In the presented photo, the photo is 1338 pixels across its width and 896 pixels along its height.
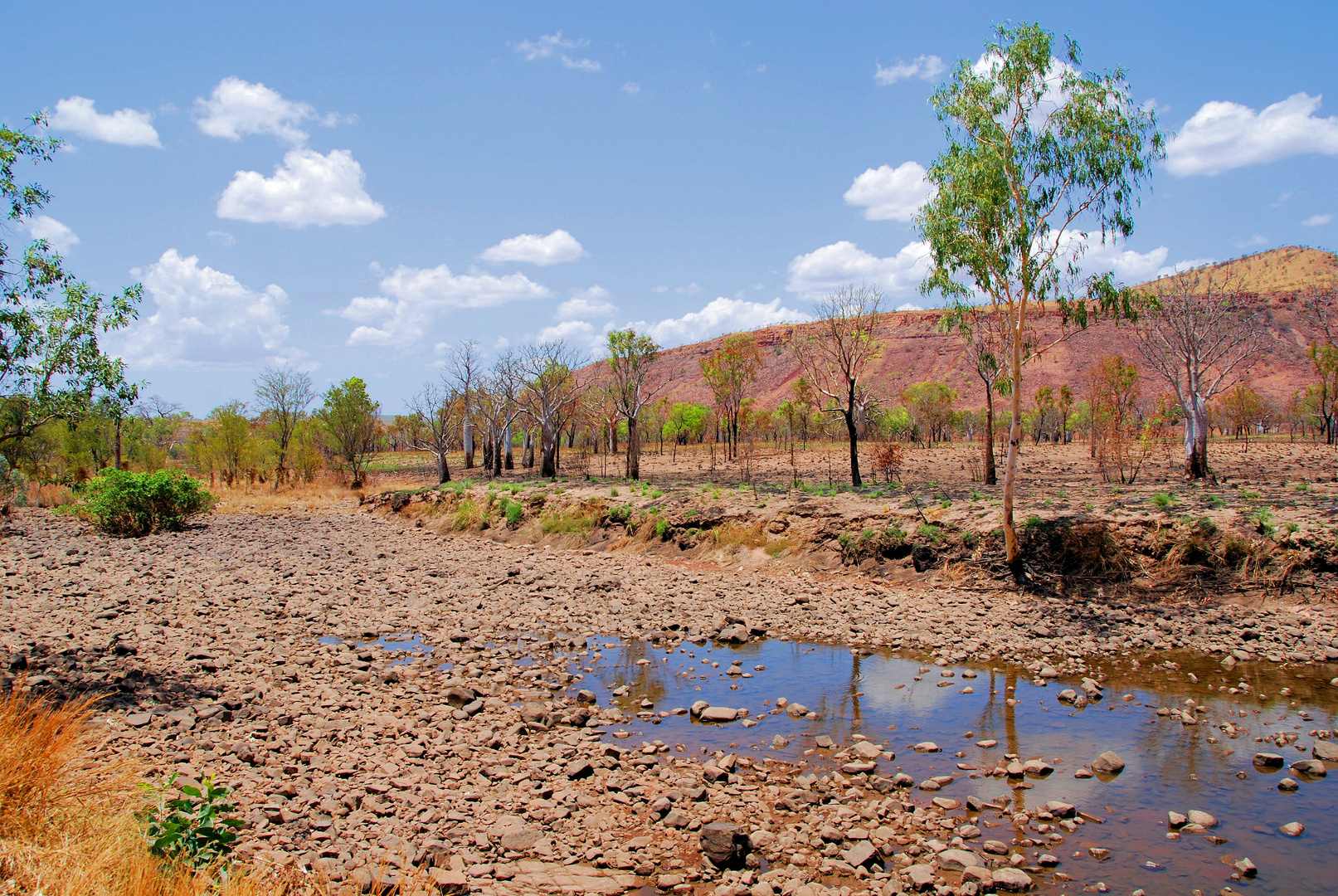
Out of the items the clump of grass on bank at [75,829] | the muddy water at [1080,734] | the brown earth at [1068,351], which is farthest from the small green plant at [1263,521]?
the brown earth at [1068,351]

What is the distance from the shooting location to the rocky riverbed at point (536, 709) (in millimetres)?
5816

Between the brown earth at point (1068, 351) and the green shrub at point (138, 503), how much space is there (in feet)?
226

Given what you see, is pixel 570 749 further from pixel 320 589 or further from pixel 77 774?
pixel 320 589

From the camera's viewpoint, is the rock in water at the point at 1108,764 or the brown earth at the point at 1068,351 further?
the brown earth at the point at 1068,351

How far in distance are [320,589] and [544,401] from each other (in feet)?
80.0

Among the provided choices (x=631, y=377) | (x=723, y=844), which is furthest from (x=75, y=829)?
(x=631, y=377)

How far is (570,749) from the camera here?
26.0ft

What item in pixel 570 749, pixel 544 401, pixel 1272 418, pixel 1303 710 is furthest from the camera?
pixel 1272 418

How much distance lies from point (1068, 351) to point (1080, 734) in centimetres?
13182

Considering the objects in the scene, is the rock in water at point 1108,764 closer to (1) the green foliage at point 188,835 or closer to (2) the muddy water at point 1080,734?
(2) the muddy water at point 1080,734

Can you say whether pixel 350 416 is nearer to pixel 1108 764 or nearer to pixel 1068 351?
pixel 1108 764

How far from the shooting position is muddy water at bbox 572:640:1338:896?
591 cm

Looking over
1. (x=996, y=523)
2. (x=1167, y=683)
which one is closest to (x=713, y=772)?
(x=1167, y=683)

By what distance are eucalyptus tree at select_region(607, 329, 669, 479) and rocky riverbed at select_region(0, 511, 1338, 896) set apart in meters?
18.6
